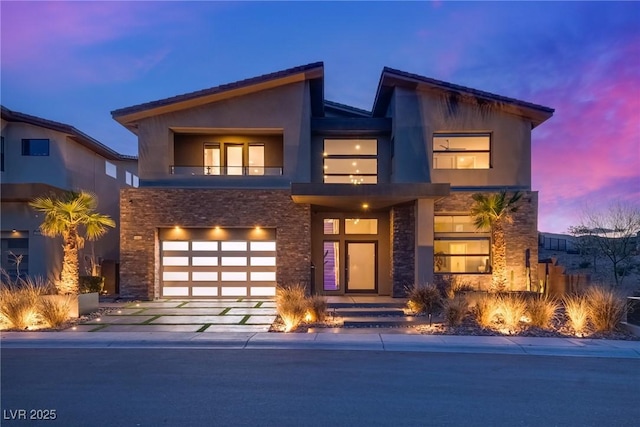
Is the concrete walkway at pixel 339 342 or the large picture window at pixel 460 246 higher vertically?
the large picture window at pixel 460 246

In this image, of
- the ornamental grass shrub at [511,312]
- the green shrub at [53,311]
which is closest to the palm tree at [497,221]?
the ornamental grass shrub at [511,312]

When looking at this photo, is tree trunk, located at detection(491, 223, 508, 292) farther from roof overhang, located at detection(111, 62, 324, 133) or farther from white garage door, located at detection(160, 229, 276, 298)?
roof overhang, located at detection(111, 62, 324, 133)

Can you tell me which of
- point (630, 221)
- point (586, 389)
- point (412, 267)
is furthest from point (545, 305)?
point (630, 221)

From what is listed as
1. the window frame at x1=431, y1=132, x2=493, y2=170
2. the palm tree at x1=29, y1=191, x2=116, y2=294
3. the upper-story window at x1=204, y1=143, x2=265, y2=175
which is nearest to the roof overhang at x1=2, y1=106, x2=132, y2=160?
the palm tree at x1=29, y1=191, x2=116, y2=294

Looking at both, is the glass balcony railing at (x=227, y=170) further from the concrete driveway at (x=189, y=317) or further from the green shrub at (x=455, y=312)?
the green shrub at (x=455, y=312)

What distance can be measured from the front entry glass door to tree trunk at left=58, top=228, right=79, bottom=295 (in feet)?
31.8

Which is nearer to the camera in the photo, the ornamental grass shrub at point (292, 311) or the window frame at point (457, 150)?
the ornamental grass shrub at point (292, 311)

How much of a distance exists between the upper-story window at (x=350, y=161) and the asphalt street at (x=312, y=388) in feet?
31.7

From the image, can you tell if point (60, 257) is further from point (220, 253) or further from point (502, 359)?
point (502, 359)

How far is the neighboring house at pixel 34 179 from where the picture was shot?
16.9 metres

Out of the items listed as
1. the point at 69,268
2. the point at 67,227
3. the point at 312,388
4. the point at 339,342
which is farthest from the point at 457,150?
the point at 69,268

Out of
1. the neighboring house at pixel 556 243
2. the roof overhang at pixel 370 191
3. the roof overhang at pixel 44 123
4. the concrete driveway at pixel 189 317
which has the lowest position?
the concrete driveway at pixel 189 317

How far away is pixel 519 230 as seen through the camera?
606 inches

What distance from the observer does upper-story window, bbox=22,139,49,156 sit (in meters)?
17.8
